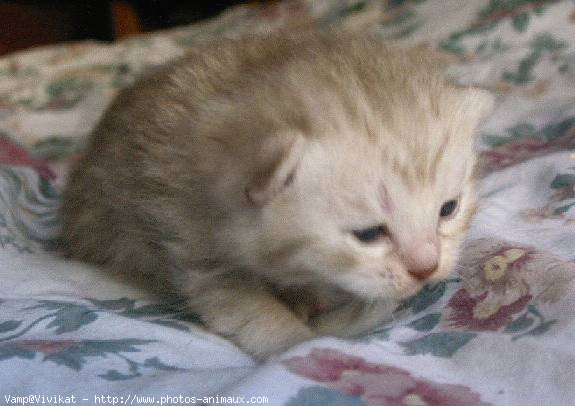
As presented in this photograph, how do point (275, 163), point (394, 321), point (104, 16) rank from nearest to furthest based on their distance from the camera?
point (275, 163) < point (394, 321) < point (104, 16)

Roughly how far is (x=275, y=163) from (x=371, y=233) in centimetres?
15

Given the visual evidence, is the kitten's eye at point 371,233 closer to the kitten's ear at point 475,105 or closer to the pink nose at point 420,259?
the pink nose at point 420,259

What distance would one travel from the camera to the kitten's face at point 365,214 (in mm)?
842

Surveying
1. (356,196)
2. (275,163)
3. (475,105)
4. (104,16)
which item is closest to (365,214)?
(356,196)

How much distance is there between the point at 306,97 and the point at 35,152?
1.17 metres

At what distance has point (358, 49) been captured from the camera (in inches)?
40.1

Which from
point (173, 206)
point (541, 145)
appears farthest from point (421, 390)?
point (541, 145)

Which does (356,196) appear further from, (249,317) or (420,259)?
(249,317)

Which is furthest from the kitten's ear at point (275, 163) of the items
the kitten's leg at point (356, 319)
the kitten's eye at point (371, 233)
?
the kitten's leg at point (356, 319)

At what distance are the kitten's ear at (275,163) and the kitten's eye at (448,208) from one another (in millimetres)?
229

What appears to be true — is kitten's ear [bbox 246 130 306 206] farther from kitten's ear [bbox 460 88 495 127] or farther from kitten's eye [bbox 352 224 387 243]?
kitten's ear [bbox 460 88 495 127]

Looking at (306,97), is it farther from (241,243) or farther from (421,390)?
(421,390)

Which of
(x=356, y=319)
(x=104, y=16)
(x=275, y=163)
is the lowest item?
(x=356, y=319)

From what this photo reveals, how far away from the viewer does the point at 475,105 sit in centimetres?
99
